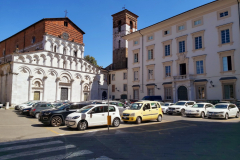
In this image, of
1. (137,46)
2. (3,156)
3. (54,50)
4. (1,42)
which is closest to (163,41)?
(137,46)

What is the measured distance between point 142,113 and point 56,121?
254 inches

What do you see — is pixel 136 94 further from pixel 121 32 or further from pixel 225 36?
pixel 121 32

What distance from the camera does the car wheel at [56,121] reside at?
42.6 ft

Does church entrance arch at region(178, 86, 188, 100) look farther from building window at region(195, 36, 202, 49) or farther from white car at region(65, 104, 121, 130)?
white car at region(65, 104, 121, 130)

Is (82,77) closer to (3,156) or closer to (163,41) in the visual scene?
(163,41)

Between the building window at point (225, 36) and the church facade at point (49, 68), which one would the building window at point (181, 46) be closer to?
the building window at point (225, 36)

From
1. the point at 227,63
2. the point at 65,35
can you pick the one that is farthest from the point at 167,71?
the point at 65,35

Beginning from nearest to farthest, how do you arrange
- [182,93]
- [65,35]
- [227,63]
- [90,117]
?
[90,117], [227,63], [182,93], [65,35]

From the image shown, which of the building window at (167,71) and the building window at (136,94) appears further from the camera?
the building window at (136,94)

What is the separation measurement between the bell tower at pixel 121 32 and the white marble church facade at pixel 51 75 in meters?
6.77

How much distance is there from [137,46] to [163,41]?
6.32 m

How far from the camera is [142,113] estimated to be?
14.6 metres

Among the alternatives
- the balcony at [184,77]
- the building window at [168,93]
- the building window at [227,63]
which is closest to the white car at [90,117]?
the balcony at [184,77]

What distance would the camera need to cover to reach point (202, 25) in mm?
29781
